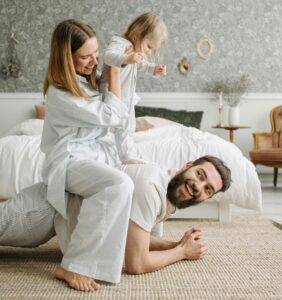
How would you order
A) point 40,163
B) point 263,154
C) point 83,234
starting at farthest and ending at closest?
point 263,154, point 40,163, point 83,234

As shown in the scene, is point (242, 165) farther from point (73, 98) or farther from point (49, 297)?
point (49, 297)

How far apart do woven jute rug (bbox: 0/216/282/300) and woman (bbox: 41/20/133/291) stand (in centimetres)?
10

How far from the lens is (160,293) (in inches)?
79.0

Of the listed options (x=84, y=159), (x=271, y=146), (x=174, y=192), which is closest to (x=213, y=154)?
(x=174, y=192)

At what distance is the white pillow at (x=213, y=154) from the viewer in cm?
350

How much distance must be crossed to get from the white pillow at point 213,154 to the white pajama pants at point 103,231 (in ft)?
4.88

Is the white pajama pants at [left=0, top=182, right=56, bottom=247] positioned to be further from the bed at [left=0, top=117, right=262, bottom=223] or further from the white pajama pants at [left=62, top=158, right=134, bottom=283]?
the bed at [left=0, top=117, right=262, bottom=223]

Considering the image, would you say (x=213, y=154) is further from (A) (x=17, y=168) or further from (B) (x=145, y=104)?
(B) (x=145, y=104)

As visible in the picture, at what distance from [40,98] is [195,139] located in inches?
129

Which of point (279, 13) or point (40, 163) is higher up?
point (279, 13)

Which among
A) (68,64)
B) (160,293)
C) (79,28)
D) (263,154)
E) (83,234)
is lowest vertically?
(263,154)

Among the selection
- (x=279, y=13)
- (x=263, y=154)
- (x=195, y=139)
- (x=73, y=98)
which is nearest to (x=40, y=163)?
(x=195, y=139)

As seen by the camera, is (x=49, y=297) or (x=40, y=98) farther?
(x=40, y=98)

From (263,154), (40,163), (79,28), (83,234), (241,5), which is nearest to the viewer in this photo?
(83,234)
